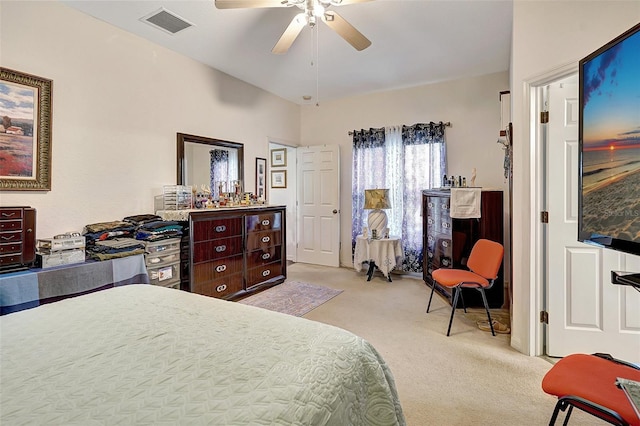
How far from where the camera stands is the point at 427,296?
379 cm

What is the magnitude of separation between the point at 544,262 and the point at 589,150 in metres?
1.23

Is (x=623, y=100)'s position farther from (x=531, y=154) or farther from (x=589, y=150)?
(x=531, y=154)

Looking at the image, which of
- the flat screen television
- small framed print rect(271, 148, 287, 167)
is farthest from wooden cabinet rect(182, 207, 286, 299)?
the flat screen television

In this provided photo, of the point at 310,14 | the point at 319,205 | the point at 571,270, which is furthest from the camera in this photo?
the point at 319,205

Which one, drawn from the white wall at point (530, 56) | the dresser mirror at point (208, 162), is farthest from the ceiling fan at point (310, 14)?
the dresser mirror at point (208, 162)

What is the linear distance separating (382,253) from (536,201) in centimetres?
230

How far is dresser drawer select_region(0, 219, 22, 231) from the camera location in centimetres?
201

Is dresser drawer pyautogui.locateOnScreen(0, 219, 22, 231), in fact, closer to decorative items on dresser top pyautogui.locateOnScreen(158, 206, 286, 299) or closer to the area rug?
decorative items on dresser top pyautogui.locateOnScreen(158, 206, 286, 299)

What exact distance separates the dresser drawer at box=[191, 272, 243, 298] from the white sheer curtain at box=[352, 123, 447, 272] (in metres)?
2.45

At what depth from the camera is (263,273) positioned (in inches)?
158

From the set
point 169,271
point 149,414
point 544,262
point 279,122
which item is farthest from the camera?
point 279,122

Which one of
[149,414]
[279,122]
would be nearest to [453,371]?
[149,414]

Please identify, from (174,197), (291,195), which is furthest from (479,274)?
(291,195)

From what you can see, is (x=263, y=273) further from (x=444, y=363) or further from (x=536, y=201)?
(x=536, y=201)
